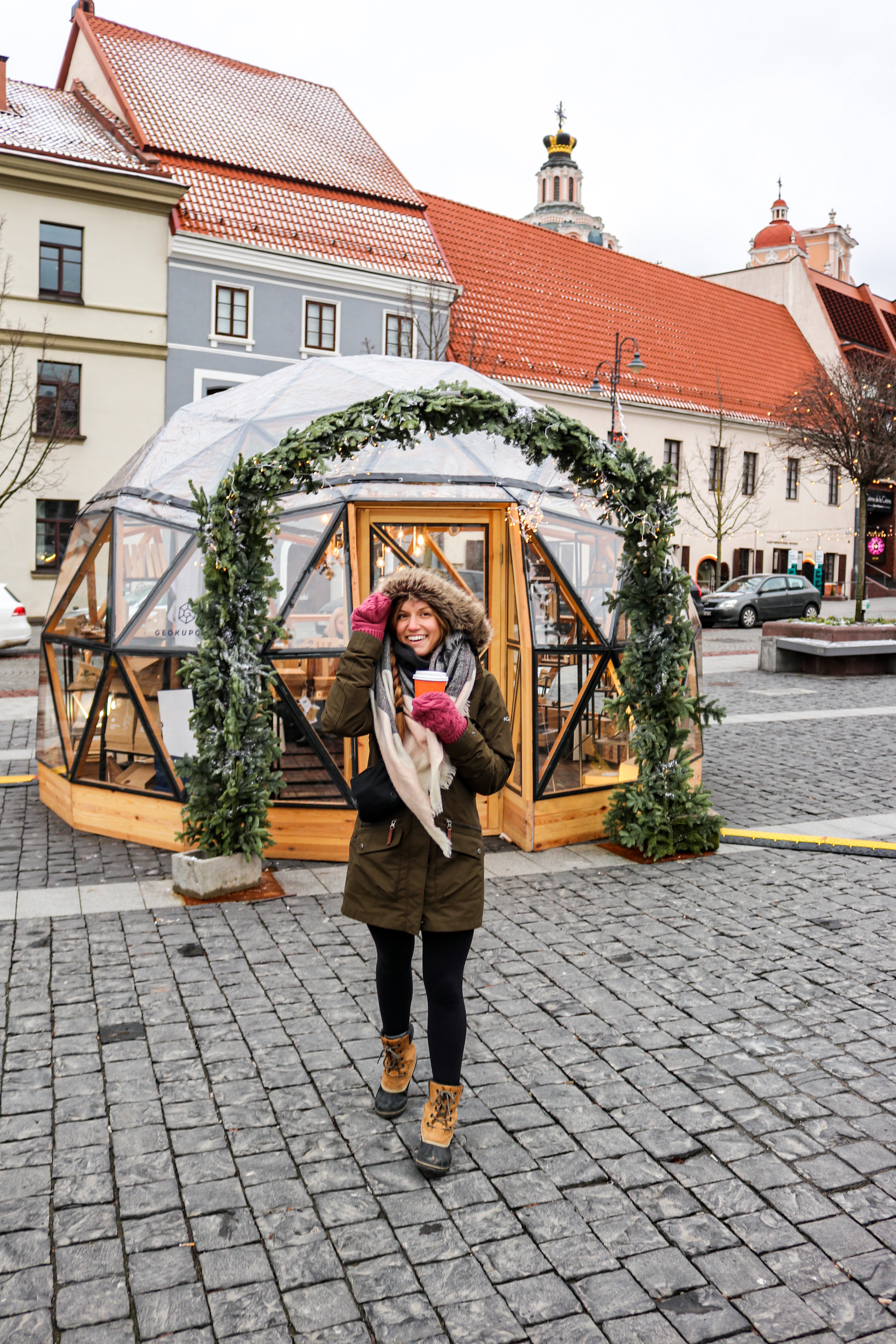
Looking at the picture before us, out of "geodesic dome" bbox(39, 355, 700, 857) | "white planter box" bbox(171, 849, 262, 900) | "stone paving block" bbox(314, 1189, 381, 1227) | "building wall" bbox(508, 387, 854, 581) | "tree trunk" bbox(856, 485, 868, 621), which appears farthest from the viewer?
"building wall" bbox(508, 387, 854, 581)

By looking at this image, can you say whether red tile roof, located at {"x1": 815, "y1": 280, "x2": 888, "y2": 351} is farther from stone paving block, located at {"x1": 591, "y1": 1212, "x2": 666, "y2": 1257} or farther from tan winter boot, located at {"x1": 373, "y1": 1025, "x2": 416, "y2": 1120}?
stone paving block, located at {"x1": 591, "y1": 1212, "x2": 666, "y2": 1257}

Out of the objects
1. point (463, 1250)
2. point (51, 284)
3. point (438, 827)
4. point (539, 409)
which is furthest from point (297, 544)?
point (51, 284)

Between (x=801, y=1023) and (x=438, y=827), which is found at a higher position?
(x=438, y=827)

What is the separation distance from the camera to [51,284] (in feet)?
82.2

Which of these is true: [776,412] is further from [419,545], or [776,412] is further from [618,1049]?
[618,1049]

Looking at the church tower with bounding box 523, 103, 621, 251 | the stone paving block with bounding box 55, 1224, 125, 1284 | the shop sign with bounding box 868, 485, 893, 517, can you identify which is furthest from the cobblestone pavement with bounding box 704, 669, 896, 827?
the church tower with bounding box 523, 103, 621, 251

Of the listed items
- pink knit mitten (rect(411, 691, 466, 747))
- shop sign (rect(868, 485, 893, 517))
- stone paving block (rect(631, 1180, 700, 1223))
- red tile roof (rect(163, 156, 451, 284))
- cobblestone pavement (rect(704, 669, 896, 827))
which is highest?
red tile roof (rect(163, 156, 451, 284))

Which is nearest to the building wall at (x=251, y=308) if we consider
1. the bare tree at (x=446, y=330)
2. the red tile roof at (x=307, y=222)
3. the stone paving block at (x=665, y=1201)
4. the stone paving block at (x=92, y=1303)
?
the red tile roof at (x=307, y=222)

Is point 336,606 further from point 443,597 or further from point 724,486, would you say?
point 724,486

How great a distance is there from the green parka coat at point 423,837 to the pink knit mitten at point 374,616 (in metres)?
0.02

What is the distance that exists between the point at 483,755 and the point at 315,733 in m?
4.04

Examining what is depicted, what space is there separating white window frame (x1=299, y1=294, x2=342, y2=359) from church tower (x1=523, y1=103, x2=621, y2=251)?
77.2m

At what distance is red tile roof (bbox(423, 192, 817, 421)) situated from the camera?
3262 cm

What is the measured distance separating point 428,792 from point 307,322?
26.2 meters
